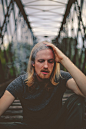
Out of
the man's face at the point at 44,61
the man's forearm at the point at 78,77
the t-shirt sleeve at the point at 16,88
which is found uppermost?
the man's face at the point at 44,61

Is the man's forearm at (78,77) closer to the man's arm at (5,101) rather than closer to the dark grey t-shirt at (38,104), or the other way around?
the dark grey t-shirt at (38,104)

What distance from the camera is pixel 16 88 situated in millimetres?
1008

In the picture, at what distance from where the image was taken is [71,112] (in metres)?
1.01

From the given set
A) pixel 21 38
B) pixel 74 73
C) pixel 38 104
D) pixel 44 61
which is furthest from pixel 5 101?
pixel 21 38

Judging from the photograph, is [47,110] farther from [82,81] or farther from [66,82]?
[82,81]

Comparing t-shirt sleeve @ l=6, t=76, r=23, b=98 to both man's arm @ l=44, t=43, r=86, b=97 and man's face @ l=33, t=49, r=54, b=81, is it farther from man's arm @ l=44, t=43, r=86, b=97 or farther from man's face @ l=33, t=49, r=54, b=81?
man's arm @ l=44, t=43, r=86, b=97

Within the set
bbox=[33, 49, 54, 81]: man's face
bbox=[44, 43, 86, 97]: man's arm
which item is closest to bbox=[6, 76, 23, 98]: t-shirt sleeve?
bbox=[33, 49, 54, 81]: man's face

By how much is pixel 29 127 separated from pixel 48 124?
7.5 inches

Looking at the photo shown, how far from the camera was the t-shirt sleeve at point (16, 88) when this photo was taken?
0.97 m

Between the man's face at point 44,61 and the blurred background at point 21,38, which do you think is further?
the blurred background at point 21,38

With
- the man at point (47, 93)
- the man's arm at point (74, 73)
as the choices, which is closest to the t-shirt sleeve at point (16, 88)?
the man at point (47, 93)

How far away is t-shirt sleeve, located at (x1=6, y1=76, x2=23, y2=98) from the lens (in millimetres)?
975

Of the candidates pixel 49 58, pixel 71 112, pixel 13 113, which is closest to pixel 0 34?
pixel 13 113

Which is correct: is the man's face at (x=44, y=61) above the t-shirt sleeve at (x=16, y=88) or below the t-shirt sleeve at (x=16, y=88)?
above
